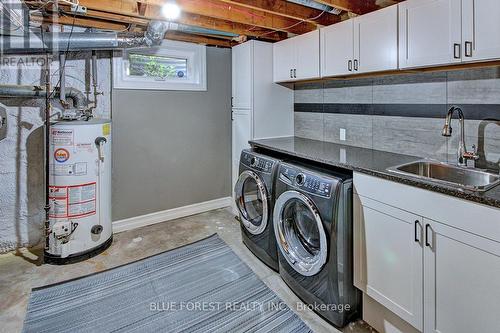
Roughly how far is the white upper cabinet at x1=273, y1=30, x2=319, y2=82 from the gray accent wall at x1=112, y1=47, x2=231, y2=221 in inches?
32.7

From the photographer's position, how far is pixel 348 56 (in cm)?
244

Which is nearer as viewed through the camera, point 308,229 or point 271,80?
point 308,229

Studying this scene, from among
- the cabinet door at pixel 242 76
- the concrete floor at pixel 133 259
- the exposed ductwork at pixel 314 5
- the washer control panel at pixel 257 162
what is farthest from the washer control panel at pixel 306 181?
the cabinet door at pixel 242 76

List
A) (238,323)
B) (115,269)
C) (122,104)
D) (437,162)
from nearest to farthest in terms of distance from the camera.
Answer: (238,323)
(437,162)
(115,269)
(122,104)

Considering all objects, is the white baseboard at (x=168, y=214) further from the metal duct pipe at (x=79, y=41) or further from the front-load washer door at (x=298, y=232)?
the metal duct pipe at (x=79, y=41)

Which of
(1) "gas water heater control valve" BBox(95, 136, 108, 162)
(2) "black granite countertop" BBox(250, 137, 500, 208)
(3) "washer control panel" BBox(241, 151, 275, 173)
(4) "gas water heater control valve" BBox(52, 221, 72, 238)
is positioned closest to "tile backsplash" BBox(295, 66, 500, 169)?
(2) "black granite countertop" BBox(250, 137, 500, 208)

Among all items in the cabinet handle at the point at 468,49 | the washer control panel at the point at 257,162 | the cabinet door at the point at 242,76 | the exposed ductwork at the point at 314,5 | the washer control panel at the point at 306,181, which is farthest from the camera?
the cabinet door at the point at 242,76

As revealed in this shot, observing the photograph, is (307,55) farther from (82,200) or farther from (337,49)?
(82,200)

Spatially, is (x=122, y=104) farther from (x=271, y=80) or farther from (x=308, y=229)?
(x=308, y=229)

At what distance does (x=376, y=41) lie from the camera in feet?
7.20

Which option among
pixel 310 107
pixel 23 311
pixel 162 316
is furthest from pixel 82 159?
pixel 310 107

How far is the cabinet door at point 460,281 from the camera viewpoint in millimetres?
1266

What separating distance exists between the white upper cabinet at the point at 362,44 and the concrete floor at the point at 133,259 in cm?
183

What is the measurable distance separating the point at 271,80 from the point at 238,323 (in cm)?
253
